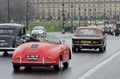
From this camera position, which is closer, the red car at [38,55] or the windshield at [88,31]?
the red car at [38,55]

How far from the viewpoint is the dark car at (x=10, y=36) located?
23.9 m

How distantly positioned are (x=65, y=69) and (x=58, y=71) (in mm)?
849

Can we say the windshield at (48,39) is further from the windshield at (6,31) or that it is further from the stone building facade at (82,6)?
the stone building facade at (82,6)

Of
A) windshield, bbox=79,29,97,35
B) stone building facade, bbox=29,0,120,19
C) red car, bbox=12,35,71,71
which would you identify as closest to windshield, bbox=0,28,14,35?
windshield, bbox=79,29,97,35

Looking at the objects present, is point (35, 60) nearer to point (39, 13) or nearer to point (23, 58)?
point (23, 58)

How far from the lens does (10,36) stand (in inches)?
949

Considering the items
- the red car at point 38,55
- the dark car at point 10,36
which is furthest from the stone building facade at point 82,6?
the red car at point 38,55

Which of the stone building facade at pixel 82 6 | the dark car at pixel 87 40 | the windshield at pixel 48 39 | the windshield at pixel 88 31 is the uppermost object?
the stone building facade at pixel 82 6

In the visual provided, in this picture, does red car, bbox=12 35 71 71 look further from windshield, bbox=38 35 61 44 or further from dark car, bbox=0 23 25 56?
dark car, bbox=0 23 25 56

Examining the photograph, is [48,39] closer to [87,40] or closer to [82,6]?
[87,40]

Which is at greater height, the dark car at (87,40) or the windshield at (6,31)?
the windshield at (6,31)

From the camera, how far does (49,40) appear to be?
58.9 ft

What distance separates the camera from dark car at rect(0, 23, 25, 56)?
78.4 ft

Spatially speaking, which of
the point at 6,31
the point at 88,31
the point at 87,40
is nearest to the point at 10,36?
the point at 6,31
